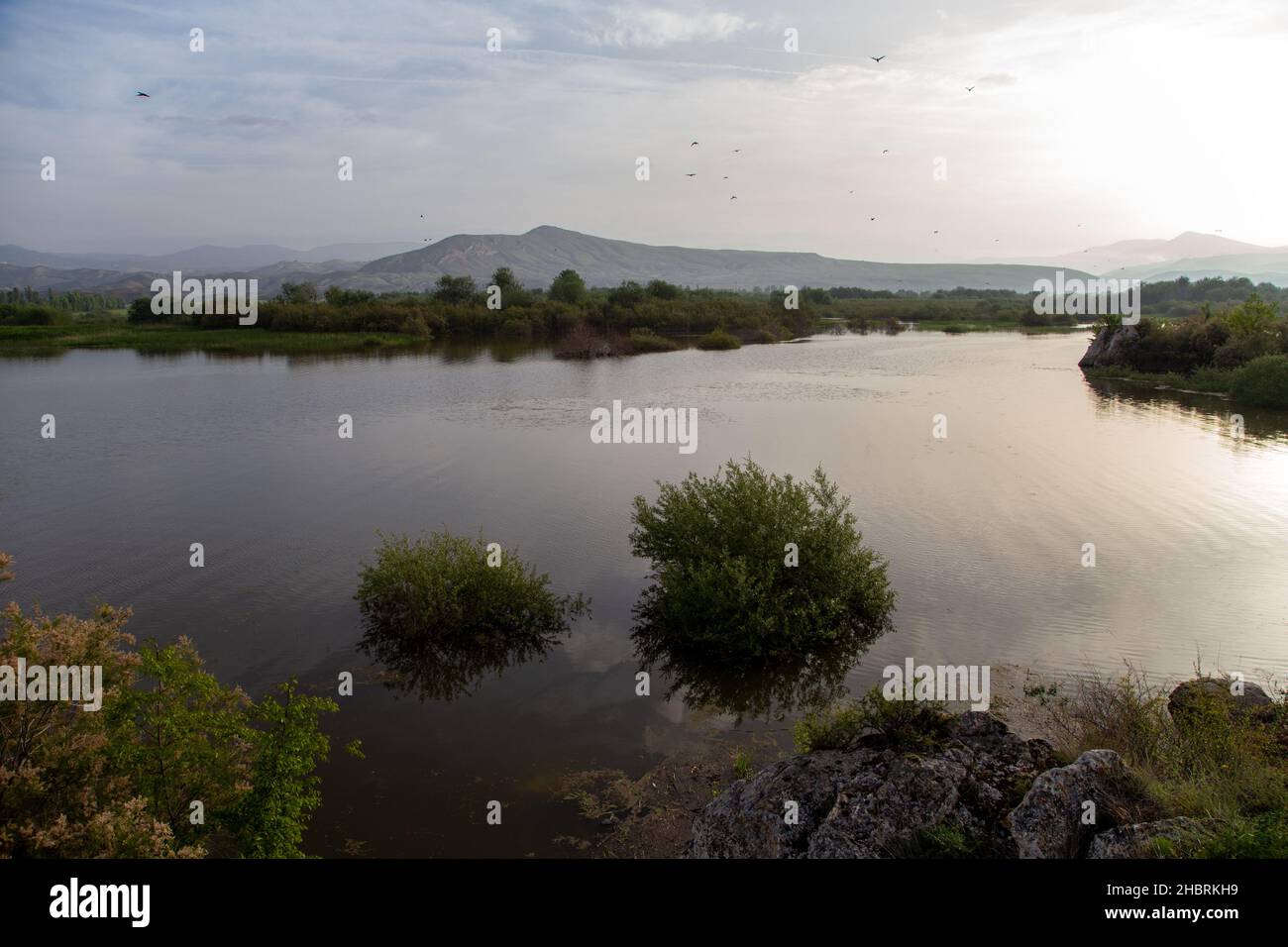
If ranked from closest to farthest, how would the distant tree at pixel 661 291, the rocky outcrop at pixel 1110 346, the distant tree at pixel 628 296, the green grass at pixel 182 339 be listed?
the rocky outcrop at pixel 1110 346 < the green grass at pixel 182 339 < the distant tree at pixel 628 296 < the distant tree at pixel 661 291

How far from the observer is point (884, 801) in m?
5.66

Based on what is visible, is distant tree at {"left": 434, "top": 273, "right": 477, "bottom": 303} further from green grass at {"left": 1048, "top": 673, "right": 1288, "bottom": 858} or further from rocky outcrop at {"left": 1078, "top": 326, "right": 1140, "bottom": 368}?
green grass at {"left": 1048, "top": 673, "right": 1288, "bottom": 858}

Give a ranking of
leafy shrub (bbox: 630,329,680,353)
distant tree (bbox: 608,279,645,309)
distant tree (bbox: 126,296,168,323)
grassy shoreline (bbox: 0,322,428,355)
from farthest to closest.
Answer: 1. distant tree (bbox: 608,279,645,309)
2. distant tree (bbox: 126,296,168,323)
3. leafy shrub (bbox: 630,329,680,353)
4. grassy shoreline (bbox: 0,322,428,355)

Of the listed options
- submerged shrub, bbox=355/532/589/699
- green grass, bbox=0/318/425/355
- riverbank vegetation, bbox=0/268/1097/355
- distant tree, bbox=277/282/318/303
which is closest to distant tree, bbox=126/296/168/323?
riverbank vegetation, bbox=0/268/1097/355

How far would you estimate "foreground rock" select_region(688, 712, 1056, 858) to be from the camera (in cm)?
544

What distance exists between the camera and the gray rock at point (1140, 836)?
453cm

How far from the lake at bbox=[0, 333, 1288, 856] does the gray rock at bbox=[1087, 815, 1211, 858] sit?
449 cm

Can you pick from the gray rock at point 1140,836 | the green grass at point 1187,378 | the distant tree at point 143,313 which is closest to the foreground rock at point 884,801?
the gray rock at point 1140,836

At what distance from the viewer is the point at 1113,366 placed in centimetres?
4084

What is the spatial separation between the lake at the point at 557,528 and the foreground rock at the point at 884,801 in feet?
6.72

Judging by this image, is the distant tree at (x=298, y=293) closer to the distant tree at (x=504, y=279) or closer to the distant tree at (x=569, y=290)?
the distant tree at (x=504, y=279)

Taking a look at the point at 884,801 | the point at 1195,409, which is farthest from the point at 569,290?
the point at 884,801
